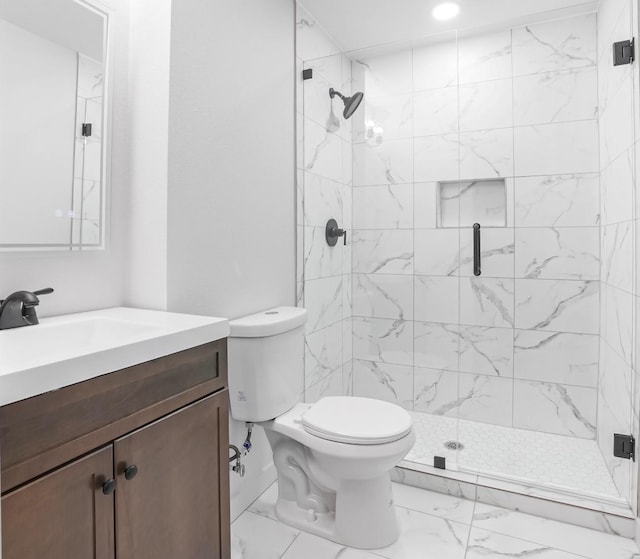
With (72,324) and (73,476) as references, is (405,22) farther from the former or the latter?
(73,476)

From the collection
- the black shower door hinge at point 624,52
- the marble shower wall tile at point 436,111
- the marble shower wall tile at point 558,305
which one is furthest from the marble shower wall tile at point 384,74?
the marble shower wall tile at point 558,305

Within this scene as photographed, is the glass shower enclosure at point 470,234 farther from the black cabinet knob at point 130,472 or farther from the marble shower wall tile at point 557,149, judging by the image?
the black cabinet knob at point 130,472

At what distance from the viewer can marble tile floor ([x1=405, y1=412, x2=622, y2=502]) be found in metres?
1.89

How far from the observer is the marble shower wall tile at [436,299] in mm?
2551

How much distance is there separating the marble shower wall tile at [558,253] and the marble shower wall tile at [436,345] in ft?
1.70

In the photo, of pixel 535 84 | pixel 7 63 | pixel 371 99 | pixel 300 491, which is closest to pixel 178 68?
pixel 7 63

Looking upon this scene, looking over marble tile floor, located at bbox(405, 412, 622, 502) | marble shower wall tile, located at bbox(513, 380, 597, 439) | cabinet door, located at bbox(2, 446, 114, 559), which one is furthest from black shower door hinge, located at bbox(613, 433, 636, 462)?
cabinet door, located at bbox(2, 446, 114, 559)

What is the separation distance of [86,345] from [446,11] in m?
2.33

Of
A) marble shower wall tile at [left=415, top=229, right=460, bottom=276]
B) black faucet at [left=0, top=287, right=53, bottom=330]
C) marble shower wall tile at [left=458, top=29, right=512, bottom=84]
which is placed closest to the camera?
black faucet at [left=0, top=287, right=53, bottom=330]

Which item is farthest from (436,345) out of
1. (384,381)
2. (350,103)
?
(350,103)

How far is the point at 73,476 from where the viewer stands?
818 mm

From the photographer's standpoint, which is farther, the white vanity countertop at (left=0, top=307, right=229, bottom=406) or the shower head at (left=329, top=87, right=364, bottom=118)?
the shower head at (left=329, top=87, right=364, bottom=118)

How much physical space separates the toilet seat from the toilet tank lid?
355mm

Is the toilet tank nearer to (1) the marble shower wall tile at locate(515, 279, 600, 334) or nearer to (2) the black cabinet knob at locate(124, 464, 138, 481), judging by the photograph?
(2) the black cabinet knob at locate(124, 464, 138, 481)
